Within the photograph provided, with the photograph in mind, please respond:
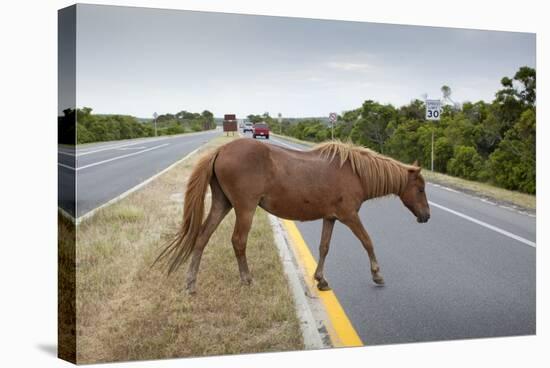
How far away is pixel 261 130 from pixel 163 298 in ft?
5.88

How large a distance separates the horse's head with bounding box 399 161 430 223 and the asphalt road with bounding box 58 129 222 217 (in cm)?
199

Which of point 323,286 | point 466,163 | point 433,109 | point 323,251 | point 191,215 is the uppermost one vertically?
point 433,109

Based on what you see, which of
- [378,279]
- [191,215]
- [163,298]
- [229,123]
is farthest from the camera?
[378,279]

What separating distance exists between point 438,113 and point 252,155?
222 cm

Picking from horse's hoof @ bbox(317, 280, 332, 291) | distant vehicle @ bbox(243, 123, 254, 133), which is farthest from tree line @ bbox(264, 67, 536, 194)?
horse's hoof @ bbox(317, 280, 332, 291)

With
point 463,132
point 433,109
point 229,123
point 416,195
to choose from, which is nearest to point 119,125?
point 229,123

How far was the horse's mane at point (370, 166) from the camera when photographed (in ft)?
18.6

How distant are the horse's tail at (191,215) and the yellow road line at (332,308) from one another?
1.20 metres

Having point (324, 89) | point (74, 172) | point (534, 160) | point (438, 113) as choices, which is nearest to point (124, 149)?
point (74, 172)

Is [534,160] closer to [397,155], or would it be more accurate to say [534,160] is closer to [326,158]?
[397,155]

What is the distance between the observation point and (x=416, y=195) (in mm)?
A: 5941

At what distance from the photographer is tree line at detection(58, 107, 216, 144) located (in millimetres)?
4611

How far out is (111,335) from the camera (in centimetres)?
457

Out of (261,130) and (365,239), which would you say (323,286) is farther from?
(261,130)
